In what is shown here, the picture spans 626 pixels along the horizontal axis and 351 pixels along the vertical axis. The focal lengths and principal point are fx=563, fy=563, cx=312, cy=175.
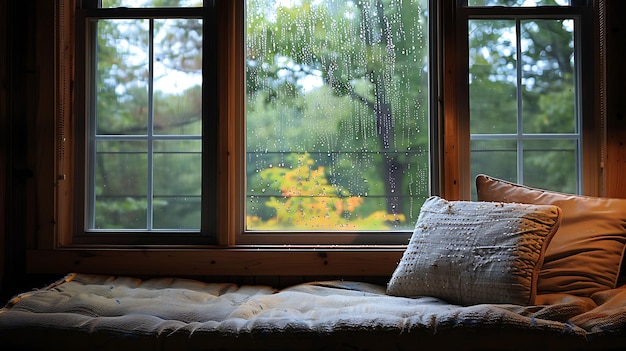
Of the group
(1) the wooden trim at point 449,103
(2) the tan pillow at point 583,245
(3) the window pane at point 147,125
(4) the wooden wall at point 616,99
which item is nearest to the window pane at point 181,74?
(3) the window pane at point 147,125

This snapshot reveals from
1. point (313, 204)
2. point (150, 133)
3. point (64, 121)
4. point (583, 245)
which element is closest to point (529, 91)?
point (583, 245)

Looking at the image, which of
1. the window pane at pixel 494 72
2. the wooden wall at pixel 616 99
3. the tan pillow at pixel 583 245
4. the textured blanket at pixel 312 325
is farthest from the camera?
the window pane at pixel 494 72

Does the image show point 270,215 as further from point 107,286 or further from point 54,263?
point 54,263

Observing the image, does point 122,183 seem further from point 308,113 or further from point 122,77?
point 308,113

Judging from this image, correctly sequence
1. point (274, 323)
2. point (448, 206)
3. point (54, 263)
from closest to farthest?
point (274, 323) → point (448, 206) → point (54, 263)

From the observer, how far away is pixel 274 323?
4.91 feet

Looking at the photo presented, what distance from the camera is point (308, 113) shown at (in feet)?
7.89

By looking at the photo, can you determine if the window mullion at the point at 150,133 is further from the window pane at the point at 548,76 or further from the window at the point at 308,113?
the window pane at the point at 548,76

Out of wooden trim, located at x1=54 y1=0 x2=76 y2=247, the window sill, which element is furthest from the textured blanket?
wooden trim, located at x1=54 y1=0 x2=76 y2=247

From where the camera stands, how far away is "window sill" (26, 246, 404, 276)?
7.48 feet

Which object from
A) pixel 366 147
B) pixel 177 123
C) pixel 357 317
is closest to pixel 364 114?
pixel 366 147

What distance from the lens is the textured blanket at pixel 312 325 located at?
1429 millimetres

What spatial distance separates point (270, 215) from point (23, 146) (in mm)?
1067

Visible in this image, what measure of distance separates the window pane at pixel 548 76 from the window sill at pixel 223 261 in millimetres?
815
